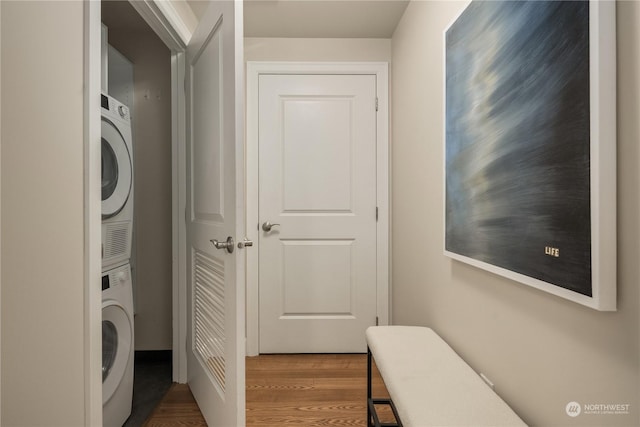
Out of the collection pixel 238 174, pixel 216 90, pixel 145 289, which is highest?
pixel 216 90

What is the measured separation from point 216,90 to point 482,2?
1057 mm

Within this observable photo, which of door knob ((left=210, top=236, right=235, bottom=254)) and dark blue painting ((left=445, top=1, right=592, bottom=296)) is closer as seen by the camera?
dark blue painting ((left=445, top=1, right=592, bottom=296))

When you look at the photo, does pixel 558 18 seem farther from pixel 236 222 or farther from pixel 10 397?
pixel 10 397

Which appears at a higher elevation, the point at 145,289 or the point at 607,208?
the point at 607,208

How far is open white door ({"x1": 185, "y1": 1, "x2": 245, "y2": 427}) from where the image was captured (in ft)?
4.18

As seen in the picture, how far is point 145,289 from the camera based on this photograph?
230cm

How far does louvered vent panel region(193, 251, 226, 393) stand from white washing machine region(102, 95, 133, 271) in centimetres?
37

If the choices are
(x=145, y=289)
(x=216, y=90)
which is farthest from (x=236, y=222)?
(x=145, y=289)

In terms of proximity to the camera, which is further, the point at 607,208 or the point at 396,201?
the point at 396,201

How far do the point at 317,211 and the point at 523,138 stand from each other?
1.58 metres

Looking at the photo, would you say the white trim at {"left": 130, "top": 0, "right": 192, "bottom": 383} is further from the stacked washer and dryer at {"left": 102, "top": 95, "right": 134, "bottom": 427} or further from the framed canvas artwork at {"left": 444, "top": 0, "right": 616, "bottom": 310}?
the framed canvas artwork at {"left": 444, "top": 0, "right": 616, "bottom": 310}

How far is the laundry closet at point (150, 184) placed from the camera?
229cm

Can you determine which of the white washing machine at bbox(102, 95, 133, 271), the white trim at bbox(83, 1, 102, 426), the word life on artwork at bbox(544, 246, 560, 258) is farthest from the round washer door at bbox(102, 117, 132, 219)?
the word life on artwork at bbox(544, 246, 560, 258)

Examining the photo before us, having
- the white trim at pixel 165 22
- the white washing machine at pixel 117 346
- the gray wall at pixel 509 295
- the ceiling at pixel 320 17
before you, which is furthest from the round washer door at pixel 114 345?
the ceiling at pixel 320 17
